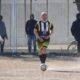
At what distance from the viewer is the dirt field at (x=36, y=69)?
1577 cm

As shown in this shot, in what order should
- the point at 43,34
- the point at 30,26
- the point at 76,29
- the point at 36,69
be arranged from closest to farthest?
the point at 43,34, the point at 36,69, the point at 76,29, the point at 30,26

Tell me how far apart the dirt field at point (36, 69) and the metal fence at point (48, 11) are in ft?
16.4

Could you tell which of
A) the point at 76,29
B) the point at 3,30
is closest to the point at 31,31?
the point at 3,30

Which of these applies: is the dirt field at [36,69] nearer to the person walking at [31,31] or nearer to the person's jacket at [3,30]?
the person's jacket at [3,30]

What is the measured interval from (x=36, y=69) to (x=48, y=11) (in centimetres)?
1077

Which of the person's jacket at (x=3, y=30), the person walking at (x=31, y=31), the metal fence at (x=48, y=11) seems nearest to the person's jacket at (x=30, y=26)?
the person walking at (x=31, y=31)

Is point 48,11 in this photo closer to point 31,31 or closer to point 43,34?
point 31,31

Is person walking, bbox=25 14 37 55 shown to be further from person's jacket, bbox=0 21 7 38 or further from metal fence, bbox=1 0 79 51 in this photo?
metal fence, bbox=1 0 79 51

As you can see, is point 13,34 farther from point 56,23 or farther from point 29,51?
point 56,23

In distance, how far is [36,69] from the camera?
59.3 feet

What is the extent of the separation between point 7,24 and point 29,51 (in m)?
2.66

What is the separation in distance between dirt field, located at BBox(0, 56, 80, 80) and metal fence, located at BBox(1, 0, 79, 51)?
5.01 m

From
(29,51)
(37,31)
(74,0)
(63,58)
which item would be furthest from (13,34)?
(37,31)

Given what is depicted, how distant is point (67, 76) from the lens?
1597 cm
